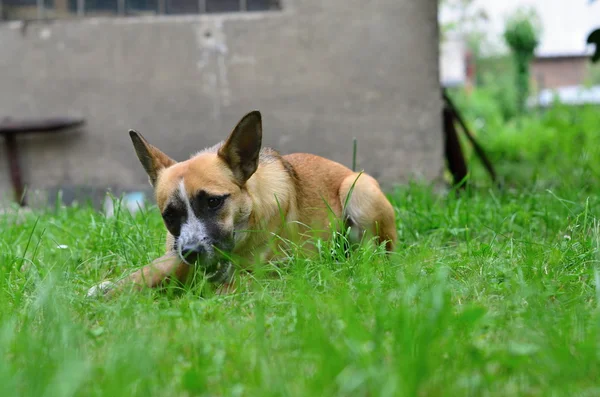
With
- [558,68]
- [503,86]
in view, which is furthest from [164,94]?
[558,68]

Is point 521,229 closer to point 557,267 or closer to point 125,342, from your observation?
point 557,267

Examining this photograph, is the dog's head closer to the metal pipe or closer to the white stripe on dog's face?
the white stripe on dog's face

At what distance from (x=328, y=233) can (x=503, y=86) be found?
60.3 ft

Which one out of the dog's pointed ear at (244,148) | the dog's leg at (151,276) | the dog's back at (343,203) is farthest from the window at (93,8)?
the dog's leg at (151,276)

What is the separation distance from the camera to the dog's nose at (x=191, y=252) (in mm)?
3408

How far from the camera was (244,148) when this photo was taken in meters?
3.76

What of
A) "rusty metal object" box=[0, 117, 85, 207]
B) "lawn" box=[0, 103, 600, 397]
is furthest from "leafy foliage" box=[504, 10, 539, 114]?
"lawn" box=[0, 103, 600, 397]

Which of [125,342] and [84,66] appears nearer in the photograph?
[125,342]

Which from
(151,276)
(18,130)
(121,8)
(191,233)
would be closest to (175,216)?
(191,233)

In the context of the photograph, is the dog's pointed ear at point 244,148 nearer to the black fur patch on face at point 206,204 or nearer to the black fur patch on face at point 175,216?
the black fur patch on face at point 206,204

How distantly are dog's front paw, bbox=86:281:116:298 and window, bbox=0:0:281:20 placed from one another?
4604 mm

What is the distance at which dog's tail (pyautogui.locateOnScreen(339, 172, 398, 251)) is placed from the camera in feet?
14.2

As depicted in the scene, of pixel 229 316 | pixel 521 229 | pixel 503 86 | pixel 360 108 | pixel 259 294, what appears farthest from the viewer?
pixel 503 86

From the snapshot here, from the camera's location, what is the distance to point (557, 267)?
351cm
